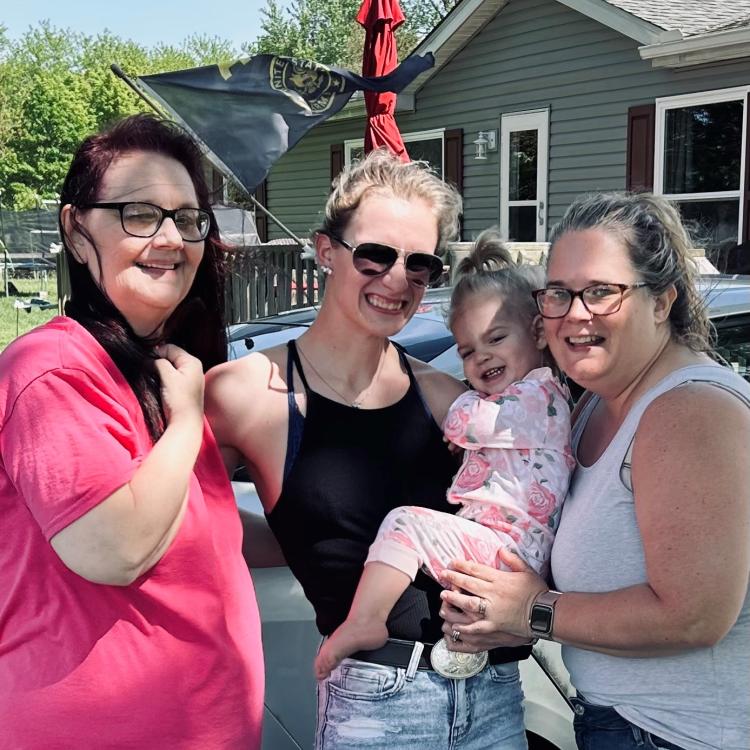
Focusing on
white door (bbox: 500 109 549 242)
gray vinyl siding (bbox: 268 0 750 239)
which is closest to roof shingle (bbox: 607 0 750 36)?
gray vinyl siding (bbox: 268 0 750 239)

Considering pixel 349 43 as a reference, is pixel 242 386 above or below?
below

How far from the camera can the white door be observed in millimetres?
11914

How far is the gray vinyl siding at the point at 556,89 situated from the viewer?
10.8 meters

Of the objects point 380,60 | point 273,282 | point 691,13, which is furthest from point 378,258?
Answer: point 691,13

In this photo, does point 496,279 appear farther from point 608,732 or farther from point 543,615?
point 608,732

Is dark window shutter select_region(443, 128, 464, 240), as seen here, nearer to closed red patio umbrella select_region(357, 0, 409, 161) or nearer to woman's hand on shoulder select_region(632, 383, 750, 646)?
closed red patio umbrella select_region(357, 0, 409, 161)

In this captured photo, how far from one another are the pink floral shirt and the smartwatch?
155 millimetres

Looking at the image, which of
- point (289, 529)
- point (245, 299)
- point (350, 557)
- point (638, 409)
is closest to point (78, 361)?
point (289, 529)

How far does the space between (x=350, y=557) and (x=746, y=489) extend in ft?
2.57

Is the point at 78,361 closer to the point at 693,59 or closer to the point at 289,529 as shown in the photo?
the point at 289,529

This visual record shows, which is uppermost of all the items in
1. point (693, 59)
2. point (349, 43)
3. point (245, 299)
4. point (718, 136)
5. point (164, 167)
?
point (349, 43)

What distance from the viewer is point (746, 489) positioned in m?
1.39

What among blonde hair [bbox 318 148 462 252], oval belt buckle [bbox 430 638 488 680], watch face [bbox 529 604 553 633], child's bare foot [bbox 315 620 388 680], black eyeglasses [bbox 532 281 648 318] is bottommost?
oval belt buckle [bbox 430 638 488 680]

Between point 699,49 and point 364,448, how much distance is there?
943cm
